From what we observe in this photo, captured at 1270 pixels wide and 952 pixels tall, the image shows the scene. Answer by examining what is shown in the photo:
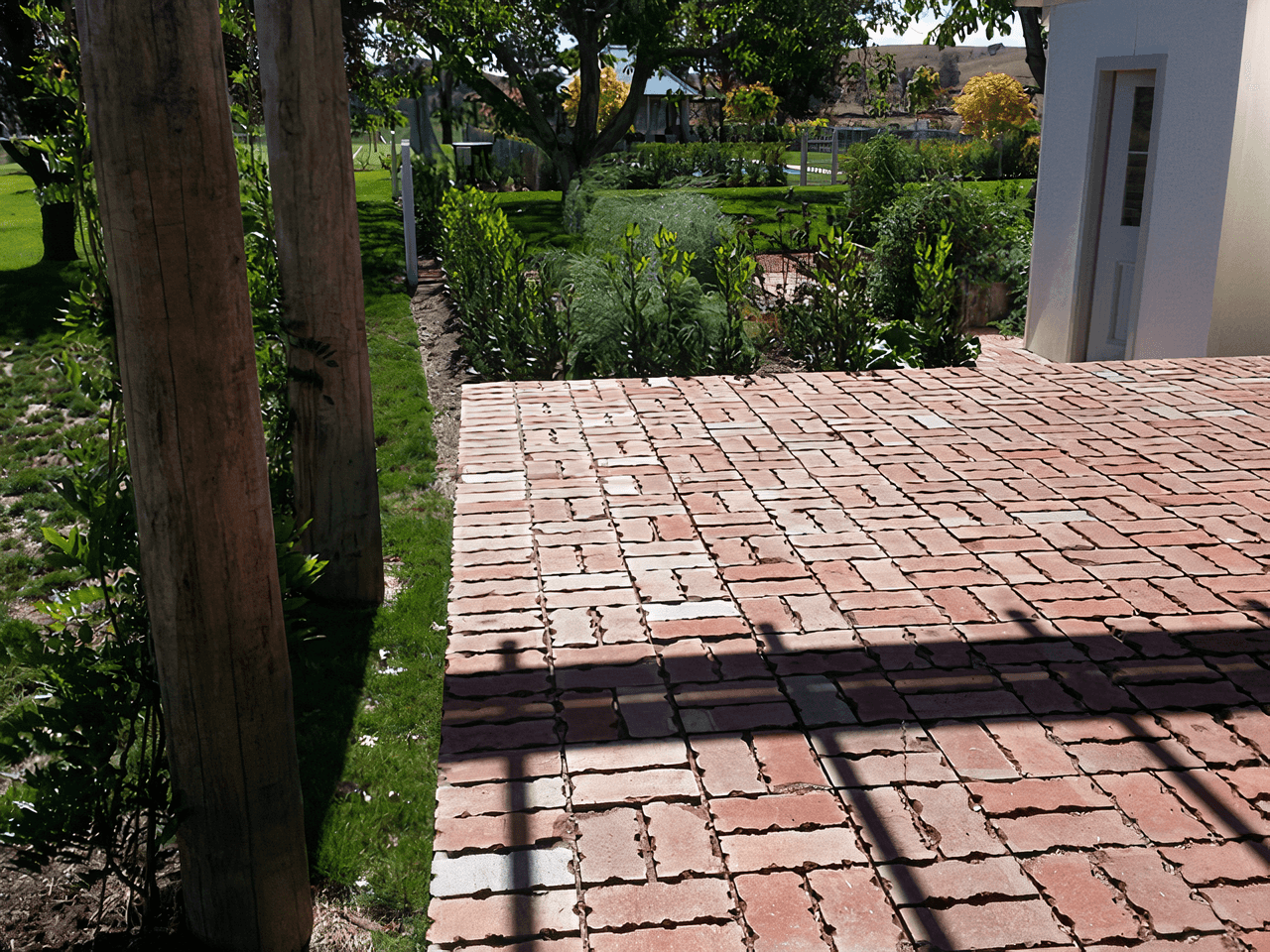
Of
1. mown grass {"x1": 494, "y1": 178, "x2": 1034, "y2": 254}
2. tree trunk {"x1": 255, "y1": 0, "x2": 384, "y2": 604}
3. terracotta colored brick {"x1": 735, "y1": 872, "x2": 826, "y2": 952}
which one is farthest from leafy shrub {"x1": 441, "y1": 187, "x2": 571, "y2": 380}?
terracotta colored brick {"x1": 735, "y1": 872, "x2": 826, "y2": 952}

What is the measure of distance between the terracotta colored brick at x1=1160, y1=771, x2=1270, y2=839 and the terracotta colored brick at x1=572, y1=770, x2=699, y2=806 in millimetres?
1403

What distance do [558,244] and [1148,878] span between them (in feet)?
48.8

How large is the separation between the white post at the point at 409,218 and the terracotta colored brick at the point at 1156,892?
415 inches

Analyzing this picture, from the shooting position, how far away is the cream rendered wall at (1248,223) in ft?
25.9

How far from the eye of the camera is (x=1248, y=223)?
8.24 metres

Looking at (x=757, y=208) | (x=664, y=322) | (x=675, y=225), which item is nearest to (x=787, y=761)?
(x=664, y=322)

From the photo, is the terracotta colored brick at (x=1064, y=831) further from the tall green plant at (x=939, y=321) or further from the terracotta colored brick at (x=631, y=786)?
the tall green plant at (x=939, y=321)

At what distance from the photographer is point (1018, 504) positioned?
534 centimetres

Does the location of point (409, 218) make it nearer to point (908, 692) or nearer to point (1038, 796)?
point (908, 692)

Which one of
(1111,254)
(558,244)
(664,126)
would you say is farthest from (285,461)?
(664,126)

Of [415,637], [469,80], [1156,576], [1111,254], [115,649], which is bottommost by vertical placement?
[415,637]

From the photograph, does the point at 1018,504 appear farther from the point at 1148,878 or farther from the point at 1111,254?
the point at 1111,254

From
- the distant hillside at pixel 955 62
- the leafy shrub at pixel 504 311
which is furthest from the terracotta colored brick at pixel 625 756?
the distant hillside at pixel 955 62

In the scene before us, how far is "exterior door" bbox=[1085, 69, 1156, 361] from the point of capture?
29.2 feet
